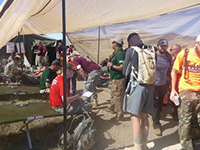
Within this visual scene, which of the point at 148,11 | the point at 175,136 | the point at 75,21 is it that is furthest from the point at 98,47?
the point at 175,136

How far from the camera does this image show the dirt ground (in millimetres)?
2830

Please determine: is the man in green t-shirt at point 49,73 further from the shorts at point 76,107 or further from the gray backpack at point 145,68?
the gray backpack at point 145,68

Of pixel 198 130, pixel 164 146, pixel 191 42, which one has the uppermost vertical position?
pixel 191 42

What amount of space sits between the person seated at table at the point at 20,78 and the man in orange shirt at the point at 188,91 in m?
5.22

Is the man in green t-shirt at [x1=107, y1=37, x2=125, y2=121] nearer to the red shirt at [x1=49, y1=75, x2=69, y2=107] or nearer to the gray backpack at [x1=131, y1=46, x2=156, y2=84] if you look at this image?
the gray backpack at [x1=131, y1=46, x2=156, y2=84]

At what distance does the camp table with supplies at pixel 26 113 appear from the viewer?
2701 mm

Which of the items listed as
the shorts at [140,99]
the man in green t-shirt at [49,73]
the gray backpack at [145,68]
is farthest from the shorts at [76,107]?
the man in green t-shirt at [49,73]

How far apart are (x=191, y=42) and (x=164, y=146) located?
2.25m

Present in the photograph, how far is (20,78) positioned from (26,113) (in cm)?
359

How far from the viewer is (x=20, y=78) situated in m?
6.12

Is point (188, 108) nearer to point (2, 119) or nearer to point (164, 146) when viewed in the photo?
point (164, 146)

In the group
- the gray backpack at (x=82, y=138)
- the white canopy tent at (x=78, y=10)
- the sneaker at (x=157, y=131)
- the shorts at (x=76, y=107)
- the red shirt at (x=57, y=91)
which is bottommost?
the sneaker at (x=157, y=131)

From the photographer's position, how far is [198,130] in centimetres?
270

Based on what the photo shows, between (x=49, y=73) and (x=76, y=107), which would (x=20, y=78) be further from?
(x=76, y=107)
